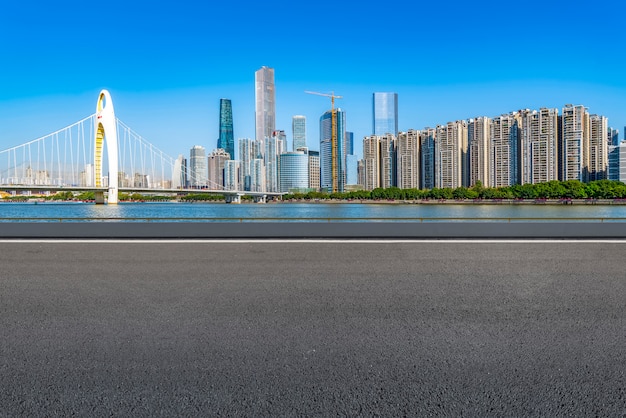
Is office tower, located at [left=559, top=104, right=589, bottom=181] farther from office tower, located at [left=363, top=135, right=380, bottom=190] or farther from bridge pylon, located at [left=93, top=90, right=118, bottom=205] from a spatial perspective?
bridge pylon, located at [left=93, top=90, right=118, bottom=205]

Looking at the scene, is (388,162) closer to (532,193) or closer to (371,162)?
(371,162)

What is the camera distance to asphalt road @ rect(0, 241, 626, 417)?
9.20 feet

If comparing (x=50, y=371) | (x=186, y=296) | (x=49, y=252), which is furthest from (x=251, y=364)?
(x=49, y=252)

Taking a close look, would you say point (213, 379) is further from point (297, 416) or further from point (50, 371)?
point (50, 371)

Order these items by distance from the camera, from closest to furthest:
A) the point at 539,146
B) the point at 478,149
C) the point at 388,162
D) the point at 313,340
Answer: the point at 313,340, the point at 539,146, the point at 478,149, the point at 388,162

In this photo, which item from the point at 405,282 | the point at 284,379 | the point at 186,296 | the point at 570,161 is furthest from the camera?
the point at 570,161

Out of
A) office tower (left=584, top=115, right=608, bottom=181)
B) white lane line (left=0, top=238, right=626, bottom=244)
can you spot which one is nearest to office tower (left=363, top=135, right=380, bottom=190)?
office tower (left=584, top=115, right=608, bottom=181)

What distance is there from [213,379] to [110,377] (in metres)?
0.68

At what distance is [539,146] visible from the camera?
139750 millimetres

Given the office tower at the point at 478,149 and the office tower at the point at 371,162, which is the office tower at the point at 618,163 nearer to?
the office tower at the point at 478,149

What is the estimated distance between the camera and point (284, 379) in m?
3.09

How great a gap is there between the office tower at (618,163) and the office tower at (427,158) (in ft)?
175

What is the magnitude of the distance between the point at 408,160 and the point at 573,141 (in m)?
54.3

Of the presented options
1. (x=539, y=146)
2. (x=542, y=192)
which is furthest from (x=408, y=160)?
(x=542, y=192)
